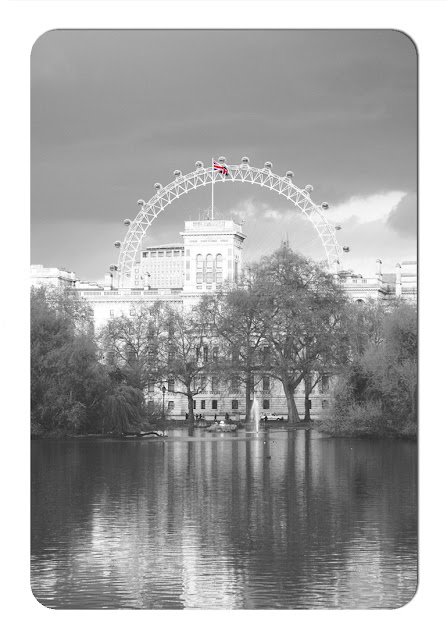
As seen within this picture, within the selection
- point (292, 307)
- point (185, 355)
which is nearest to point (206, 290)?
point (185, 355)

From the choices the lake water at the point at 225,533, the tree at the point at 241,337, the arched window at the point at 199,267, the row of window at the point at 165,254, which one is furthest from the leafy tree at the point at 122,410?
the row of window at the point at 165,254

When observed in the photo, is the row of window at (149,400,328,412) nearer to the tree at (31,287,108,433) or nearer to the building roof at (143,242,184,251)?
the building roof at (143,242,184,251)

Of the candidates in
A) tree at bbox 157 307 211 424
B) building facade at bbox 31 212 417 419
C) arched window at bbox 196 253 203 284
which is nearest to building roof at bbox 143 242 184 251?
building facade at bbox 31 212 417 419

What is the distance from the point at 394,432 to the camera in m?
21.5

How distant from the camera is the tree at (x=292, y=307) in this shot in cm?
3356

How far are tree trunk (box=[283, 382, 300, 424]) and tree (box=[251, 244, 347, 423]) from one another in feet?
0.30

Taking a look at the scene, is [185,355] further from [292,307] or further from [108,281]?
[108,281]

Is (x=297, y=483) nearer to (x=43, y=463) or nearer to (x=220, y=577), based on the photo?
(x=43, y=463)

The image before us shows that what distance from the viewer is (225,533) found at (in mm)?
11289

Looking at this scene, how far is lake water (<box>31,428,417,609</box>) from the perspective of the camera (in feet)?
29.1
